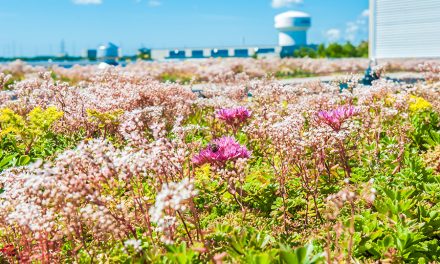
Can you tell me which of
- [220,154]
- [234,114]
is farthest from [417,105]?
[220,154]

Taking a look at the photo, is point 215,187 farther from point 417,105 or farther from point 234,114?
point 417,105

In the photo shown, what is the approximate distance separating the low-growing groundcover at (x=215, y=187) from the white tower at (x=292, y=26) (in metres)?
126

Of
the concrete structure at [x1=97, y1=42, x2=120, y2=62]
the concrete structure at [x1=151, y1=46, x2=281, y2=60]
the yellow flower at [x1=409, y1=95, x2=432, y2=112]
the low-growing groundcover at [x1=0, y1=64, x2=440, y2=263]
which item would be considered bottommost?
the low-growing groundcover at [x1=0, y1=64, x2=440, y2=263]

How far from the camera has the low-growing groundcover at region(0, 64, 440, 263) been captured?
9.95 feet

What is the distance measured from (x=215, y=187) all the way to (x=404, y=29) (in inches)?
918

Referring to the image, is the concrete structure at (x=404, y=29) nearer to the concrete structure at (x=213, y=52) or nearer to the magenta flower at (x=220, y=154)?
the magenta flower at (x=220, y=154)

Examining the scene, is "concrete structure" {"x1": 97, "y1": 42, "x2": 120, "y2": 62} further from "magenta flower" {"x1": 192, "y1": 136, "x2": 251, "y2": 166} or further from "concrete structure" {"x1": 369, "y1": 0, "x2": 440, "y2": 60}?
"magenta flower" {"x1": 192, "y1": 136, "x2": 251, "y2": 166}

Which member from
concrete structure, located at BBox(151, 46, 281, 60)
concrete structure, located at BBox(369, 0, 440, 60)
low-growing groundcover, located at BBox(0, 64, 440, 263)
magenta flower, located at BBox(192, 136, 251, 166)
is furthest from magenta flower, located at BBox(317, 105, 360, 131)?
concrete structure, located at BBox(151, 46, 281, 60)

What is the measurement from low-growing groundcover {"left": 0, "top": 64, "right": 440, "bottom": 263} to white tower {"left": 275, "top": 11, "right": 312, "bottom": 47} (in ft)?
414

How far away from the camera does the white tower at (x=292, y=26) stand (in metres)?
131

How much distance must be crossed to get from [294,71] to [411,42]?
A: 10.7 m

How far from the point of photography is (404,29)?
26.0 m

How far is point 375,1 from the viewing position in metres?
26.6

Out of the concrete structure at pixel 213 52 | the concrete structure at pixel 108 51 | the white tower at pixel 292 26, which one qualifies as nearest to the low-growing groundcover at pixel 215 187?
the concrete structure at pixel 108 51
